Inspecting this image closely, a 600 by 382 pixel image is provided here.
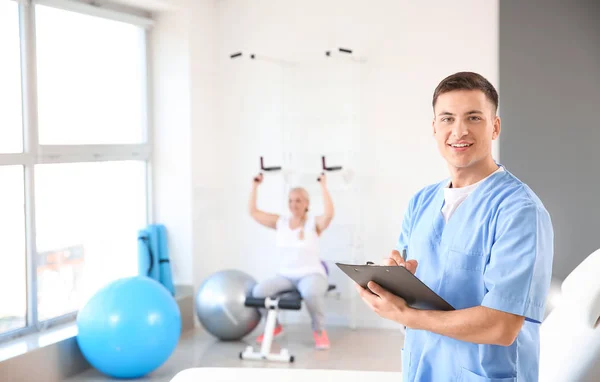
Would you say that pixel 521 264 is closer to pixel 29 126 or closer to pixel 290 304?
pixel 290 304

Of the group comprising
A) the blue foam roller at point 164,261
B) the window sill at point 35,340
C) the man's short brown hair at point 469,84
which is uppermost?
the man's short brown hair at point 469,84

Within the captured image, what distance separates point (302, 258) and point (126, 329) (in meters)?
1.48

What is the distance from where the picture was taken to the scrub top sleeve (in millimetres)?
1567

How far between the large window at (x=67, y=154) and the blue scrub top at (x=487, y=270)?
284 centimetres

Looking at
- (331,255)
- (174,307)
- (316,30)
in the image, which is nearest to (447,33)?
(316,30)

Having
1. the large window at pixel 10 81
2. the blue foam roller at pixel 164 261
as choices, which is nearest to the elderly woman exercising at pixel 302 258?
the blue foam roller at pixel 164 261

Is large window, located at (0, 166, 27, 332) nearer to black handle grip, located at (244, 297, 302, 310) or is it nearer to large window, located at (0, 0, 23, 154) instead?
large window, located at (0, 0, 23, 154)

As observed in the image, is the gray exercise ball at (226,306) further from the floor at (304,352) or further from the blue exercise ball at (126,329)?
the blue exercise ball at (126,329)

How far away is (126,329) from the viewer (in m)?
3.79

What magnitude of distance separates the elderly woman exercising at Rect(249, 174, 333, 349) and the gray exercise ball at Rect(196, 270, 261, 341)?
4.5 inches

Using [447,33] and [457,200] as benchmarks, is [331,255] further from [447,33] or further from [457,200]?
[457,200]

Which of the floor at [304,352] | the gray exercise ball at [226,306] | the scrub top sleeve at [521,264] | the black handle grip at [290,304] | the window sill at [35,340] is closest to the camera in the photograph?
the scrub top sleeve at [521,264]

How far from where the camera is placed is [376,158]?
5.29 metres

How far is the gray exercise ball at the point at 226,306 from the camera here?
4.68m
